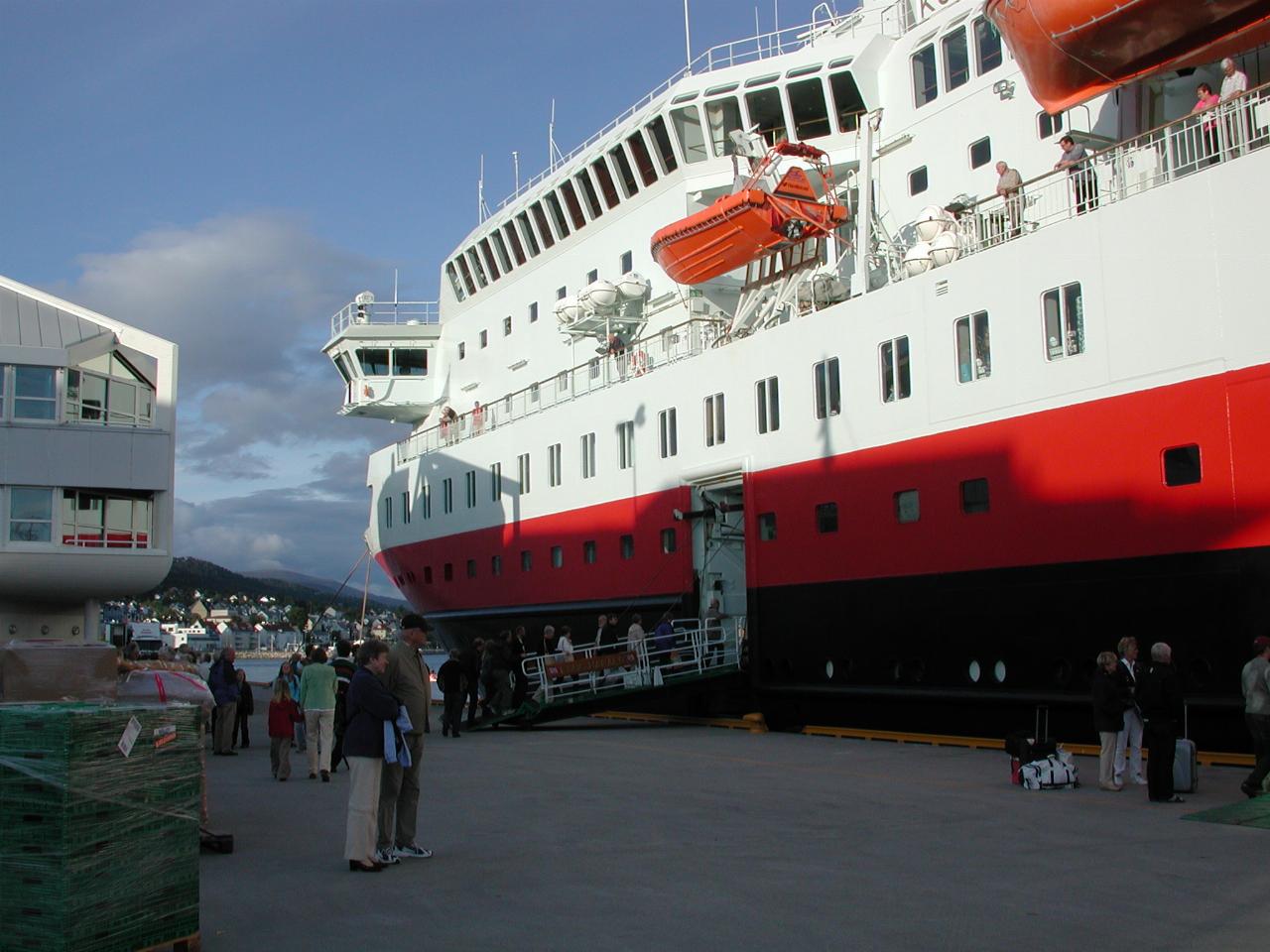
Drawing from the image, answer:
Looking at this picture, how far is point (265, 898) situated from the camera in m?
6.37

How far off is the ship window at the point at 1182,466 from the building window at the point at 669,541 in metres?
9.00

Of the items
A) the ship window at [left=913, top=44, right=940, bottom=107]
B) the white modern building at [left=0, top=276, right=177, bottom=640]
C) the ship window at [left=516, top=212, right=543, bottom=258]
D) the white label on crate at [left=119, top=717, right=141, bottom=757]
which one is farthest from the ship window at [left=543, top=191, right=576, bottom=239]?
the white label on crate at [left=119, top=717, right=141, bottom=757]

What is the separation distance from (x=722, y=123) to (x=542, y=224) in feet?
22.7

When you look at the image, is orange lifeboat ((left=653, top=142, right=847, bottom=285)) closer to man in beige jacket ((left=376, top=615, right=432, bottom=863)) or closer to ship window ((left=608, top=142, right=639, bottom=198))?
ship window ((left=608, top=142, right=639, bottom=198))

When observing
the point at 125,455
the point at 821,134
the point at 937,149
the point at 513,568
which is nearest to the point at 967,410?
the point at 937,149

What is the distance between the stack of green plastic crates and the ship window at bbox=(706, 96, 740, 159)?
1845 cm

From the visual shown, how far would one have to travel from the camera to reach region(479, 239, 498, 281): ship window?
30516mm

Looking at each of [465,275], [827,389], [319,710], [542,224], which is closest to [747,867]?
[319,710]

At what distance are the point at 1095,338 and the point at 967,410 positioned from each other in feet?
6.14

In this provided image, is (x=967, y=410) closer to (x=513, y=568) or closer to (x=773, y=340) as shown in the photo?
(x=773, y=340)

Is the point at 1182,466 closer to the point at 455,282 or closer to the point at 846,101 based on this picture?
the point at 846,101

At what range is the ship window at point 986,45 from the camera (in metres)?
17.8

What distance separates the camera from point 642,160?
938 inches

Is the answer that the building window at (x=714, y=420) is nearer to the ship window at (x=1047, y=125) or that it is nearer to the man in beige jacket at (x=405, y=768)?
the ship window at (x=1047, y=125)
